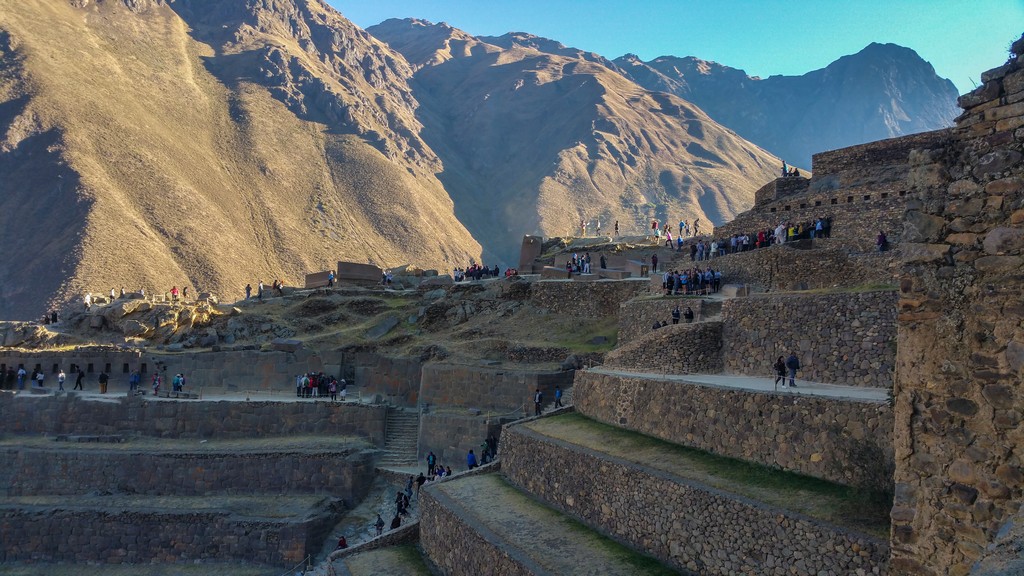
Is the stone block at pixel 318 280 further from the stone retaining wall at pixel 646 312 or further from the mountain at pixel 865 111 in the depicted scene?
the mountain at pixel 865 111

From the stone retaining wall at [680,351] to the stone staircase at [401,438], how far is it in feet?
31.8

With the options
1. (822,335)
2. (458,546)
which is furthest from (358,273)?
Result: (822,335)

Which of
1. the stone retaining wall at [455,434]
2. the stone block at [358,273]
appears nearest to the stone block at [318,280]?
the stone block at [358,273]

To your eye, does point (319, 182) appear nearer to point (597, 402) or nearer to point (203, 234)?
point (203, 234)

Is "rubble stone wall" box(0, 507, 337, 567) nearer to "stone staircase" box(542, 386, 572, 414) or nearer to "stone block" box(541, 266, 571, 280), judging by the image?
"stone staircase" box(542, 386, 572, 414)

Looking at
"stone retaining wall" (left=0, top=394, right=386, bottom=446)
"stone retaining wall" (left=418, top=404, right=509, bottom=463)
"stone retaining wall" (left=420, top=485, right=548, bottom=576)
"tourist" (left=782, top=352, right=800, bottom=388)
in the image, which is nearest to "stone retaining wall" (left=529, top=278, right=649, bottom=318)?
"stone retaining wall" (left=418, top=404, right=509, bottom=463)

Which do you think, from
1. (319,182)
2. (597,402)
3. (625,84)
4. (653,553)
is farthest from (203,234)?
(625,84)

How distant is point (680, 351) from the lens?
20.7m

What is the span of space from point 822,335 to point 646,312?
28.7 feet

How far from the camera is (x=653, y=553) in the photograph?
13.8 meters

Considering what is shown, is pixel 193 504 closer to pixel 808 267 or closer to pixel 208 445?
pixel 208 445

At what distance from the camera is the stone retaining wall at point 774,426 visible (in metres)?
11.6

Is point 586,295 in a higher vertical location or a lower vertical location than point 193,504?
higher

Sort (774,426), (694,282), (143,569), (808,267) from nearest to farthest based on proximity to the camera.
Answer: (774,426) < (808,267) < (143,569) < (694,282)
